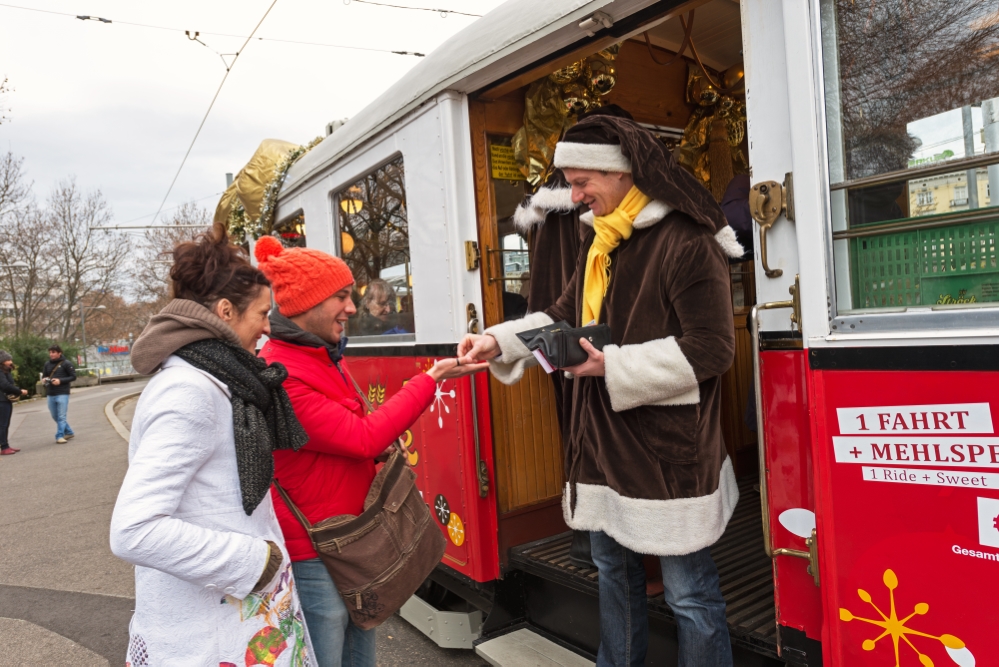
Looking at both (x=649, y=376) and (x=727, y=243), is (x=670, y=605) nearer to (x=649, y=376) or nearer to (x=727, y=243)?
(x=649, y=376)

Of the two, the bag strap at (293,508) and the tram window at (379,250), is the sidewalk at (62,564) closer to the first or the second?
the tram window at (379,250)

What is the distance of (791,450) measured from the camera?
174 centimetres

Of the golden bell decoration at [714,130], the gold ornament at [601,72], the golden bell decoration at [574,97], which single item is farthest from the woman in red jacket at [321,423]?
the golden bell decoration at [714,130]

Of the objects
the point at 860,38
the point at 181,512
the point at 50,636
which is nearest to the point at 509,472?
the point at 181,512

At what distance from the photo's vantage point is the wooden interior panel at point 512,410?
3064 mm

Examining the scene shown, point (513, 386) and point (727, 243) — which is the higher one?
point (727, 243)

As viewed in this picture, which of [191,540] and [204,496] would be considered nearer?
[191,540]

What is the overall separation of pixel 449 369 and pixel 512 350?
9.0 inches

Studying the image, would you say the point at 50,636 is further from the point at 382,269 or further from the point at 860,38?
the point at 860,38

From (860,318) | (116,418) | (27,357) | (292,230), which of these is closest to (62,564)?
(292,230)

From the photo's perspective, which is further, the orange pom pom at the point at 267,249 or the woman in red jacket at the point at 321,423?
the orange pom pom at the point at 267,249

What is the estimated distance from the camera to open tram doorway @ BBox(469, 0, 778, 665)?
274 cm

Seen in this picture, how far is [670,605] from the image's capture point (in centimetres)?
195

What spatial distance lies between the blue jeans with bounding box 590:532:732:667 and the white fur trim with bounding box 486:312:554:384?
60 cm
